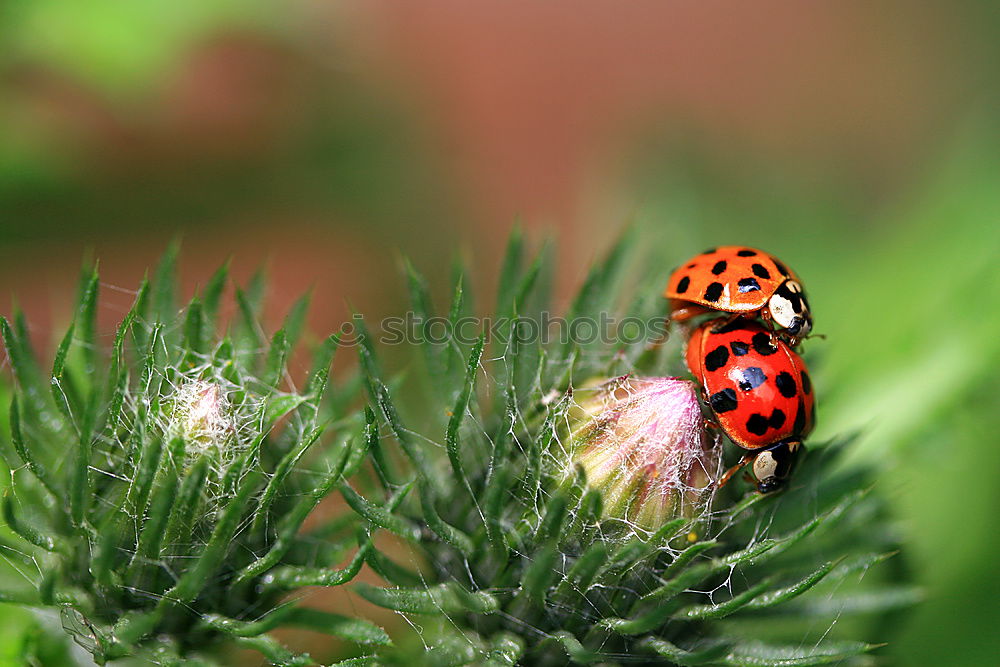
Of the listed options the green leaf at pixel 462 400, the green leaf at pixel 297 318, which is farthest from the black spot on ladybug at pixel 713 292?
the green leaf at pixel 297 318

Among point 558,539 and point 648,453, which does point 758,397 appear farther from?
point 558,539

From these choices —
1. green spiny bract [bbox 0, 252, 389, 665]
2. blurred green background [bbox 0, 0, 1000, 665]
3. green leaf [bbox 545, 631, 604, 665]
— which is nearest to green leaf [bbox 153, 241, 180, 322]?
green spiny bract [bbox 0, 252, 389, 665]

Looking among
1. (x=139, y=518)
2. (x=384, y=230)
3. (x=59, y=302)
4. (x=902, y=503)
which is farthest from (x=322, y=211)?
(x=902, y=503)

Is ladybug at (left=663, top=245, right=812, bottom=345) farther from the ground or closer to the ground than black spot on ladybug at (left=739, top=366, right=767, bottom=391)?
farther from the ground

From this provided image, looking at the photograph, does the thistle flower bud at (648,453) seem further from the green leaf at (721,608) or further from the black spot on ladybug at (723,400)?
the green leaf at (721,608)

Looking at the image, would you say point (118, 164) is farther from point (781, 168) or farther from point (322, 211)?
point (781, 168)

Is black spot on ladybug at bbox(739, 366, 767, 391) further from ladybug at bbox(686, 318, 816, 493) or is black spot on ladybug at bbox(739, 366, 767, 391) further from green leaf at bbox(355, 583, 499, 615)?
green leaf at bbox(355, 583, 499, 615)
